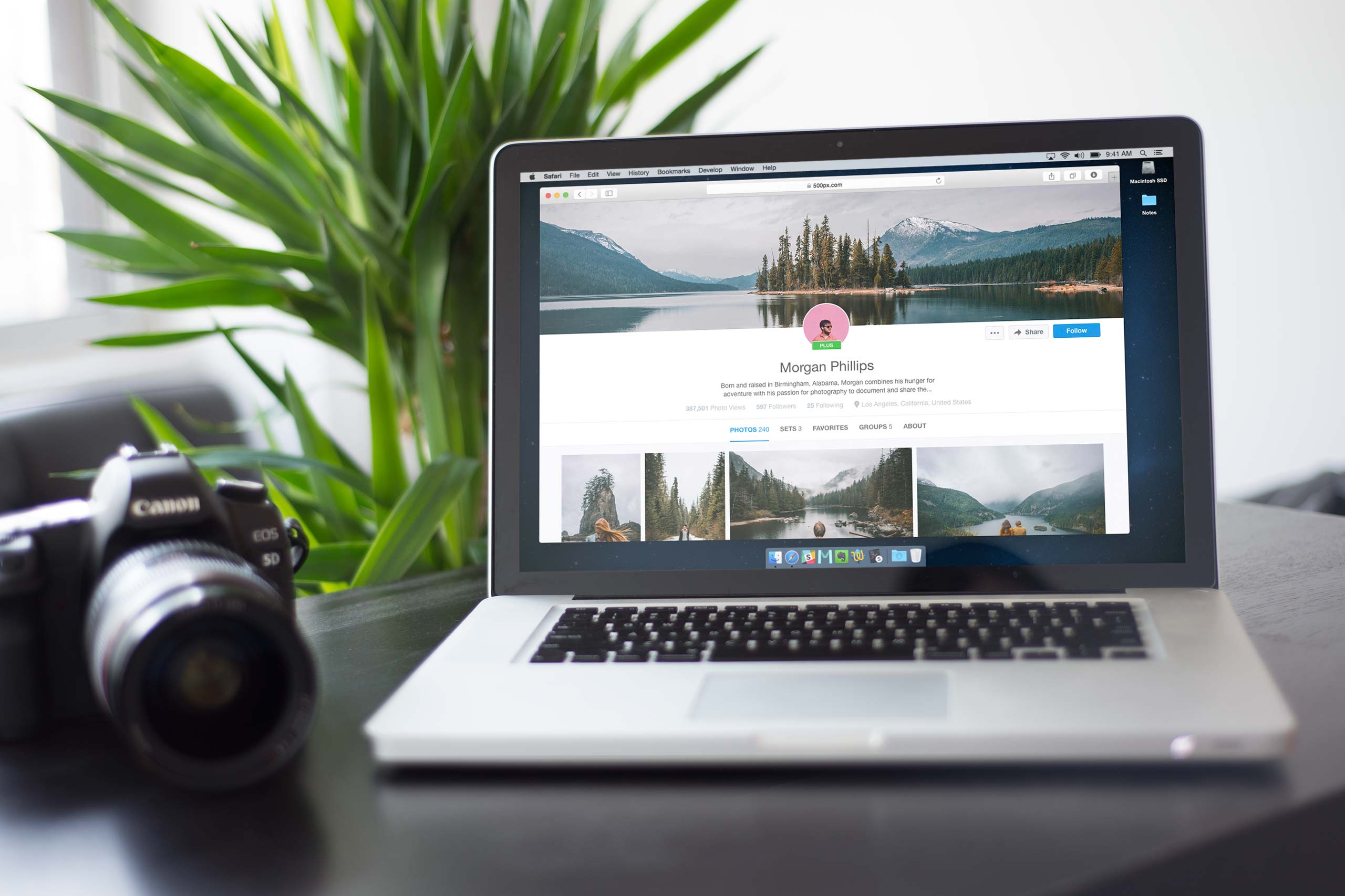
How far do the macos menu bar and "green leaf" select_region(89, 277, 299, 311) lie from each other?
483mm

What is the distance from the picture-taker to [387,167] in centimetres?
105

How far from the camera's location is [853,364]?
618mm

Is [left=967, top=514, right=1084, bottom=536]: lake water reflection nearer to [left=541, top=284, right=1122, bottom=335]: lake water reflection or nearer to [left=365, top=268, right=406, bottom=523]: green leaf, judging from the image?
[left=541, top=284, right=1122, bottom=335]: lake water reflection

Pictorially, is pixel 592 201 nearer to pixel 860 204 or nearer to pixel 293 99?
pixel 860 204

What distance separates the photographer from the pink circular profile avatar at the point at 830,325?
0.62 meters

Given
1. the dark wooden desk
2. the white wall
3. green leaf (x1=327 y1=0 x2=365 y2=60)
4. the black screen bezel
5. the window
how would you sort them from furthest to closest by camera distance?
the window, the white wall, green leaf (x1=327 y1=0 x2=365 y2=60), the black screen bezel, the dark wooden desk

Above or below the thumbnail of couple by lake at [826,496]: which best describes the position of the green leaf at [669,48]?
above

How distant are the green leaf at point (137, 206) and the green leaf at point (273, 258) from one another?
3cm

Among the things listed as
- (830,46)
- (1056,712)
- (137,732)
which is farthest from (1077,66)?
(137,732)

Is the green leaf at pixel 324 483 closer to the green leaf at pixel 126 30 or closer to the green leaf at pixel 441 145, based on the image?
the green leaf at pixel 441 145

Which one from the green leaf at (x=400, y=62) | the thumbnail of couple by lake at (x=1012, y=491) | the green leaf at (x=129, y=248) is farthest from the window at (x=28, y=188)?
the thumbnail of couple by lake at (x=1012, y=491)

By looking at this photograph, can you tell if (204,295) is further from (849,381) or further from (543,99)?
(849,381)

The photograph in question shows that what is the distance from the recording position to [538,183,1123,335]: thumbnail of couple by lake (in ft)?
2.00

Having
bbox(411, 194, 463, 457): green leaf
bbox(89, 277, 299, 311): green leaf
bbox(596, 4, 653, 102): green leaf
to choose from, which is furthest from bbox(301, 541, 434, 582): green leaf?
bbox(596, 4, 653, 102): green leaf
